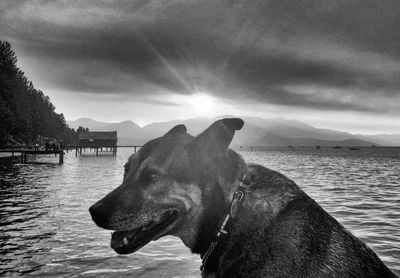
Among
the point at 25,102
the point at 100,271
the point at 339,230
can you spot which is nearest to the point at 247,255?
the point at 339,230

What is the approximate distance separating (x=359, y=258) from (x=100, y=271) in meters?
5.96

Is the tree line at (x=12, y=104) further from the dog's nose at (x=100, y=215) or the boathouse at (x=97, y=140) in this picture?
the dog's nose at (x=100, y=215)

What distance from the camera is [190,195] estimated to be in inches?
134

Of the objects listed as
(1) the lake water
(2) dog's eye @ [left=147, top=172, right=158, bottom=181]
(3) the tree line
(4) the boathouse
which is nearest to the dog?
(2) dog's eye @ [left=147, top=172, right=158, bottom=181]

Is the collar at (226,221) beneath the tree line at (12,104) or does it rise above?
beneath

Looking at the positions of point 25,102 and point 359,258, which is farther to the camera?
point 25,102

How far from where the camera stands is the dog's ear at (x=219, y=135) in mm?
3316

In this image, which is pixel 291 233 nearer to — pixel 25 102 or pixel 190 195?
pixel 190 195

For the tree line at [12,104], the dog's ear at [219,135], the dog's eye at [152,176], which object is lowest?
the dog's eye at [152,176]

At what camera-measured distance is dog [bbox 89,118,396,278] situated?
9.13ft

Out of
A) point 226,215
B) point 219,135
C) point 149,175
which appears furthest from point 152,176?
point 226,215

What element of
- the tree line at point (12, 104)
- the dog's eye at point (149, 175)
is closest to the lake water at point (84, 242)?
the dog's eye at point (149, 175)

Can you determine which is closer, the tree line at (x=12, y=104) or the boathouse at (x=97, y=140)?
the tree line at (x=12, y=104)

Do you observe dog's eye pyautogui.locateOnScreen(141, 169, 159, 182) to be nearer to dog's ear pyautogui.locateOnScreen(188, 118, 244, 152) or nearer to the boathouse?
dog's ear pyautogui.locateOnScreen(188, 118, 244, 152)
